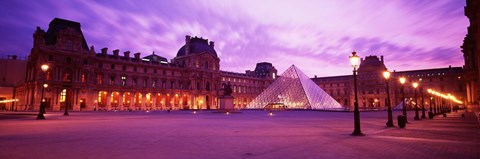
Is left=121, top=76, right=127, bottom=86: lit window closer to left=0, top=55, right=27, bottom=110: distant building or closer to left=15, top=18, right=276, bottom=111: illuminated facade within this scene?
left=15, top=18, right=276, bottom=111: illuminated facade

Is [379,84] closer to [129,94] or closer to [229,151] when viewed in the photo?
[129,94]

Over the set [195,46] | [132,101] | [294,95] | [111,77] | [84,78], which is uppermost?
[195,46]

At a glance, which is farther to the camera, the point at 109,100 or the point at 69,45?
the point at 109,100

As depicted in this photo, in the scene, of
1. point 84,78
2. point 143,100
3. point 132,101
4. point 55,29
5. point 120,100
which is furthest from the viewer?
point 143,100

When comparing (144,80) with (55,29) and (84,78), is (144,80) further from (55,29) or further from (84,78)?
(55,29)

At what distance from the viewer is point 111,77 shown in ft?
170

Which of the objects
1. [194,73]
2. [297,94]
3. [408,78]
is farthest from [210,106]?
[408,78]

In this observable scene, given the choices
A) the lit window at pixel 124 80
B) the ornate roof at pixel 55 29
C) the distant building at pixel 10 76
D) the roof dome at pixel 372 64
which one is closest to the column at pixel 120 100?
the lit window at pixel 124 80

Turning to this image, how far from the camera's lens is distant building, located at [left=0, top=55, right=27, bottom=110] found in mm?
50987

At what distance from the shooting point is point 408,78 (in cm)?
7506

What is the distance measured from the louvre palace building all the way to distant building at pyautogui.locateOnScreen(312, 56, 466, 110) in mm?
184

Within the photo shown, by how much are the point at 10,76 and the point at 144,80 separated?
2274 centimetres

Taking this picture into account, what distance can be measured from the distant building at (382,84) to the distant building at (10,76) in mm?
67583

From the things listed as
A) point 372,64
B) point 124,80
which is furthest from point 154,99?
point 372,64
